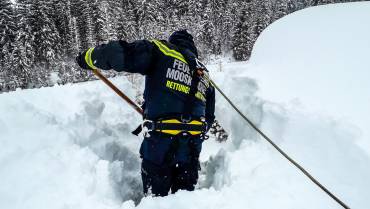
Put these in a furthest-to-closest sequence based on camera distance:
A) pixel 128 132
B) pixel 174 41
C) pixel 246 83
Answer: pixel 128 132 → pixel 246 83 → pixel 174 41

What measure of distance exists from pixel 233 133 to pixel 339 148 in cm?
261

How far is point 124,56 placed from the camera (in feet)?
10.4

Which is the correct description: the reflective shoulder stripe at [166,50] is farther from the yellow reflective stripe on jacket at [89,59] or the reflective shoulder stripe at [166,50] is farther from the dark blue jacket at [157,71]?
the yellow reflective stripe on jacket at [89,59]

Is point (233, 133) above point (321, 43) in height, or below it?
below

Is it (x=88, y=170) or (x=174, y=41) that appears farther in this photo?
(x=88, y=170)

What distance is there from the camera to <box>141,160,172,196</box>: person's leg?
344cm

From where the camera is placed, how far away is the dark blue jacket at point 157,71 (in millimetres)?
3221

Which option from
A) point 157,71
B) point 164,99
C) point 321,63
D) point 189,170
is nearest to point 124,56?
point 157,71

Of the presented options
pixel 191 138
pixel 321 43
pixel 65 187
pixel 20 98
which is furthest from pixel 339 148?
pixel 20 98

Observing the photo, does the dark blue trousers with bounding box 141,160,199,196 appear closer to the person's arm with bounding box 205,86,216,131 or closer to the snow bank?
the person's arm with bounding box 205,86,216,131

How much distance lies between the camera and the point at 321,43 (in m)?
4.91

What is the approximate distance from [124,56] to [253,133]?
2.34 metres

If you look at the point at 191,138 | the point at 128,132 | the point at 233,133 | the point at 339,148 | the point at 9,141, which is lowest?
the point at 128,132

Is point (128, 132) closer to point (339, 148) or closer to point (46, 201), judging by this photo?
point (46, 201)
